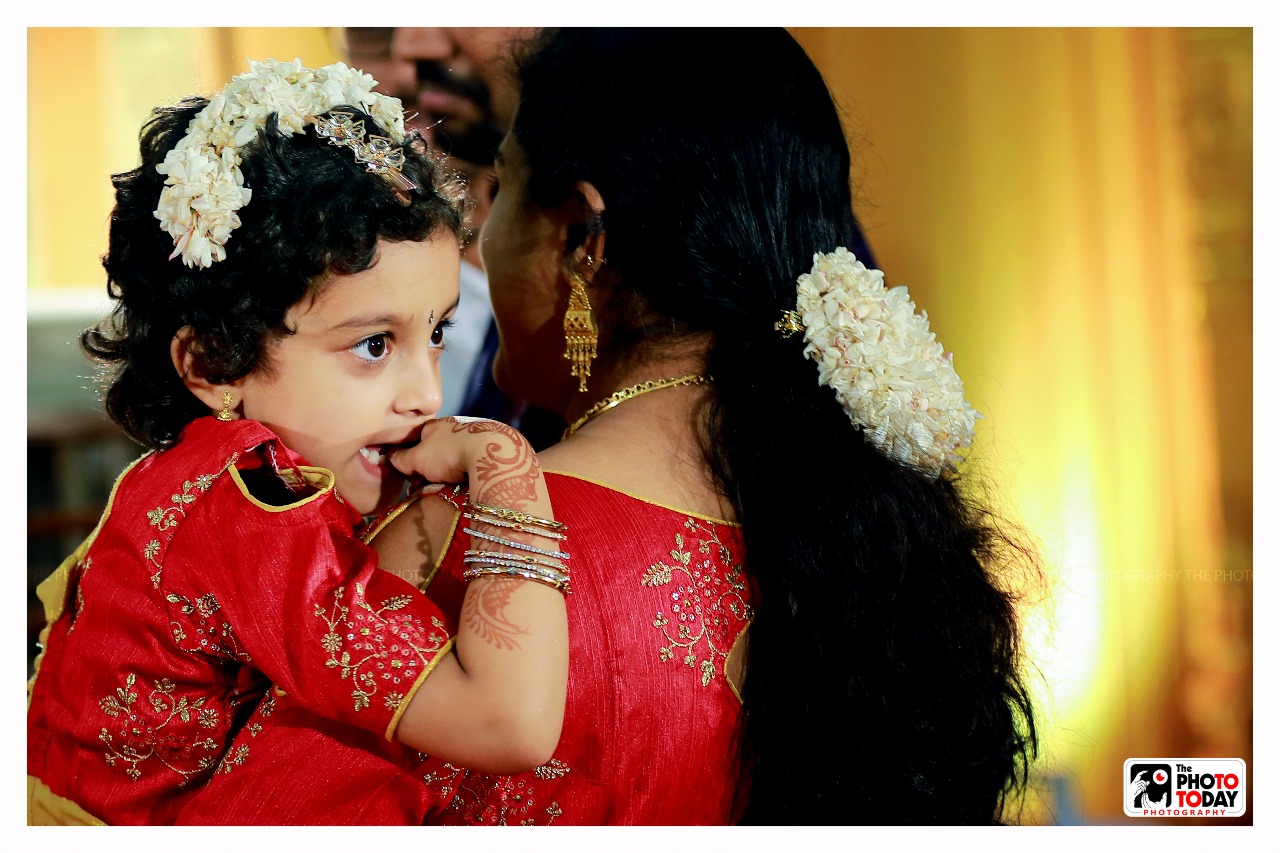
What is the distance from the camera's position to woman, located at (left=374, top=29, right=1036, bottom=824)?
124cm

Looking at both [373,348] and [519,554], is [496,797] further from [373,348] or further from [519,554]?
[373,348]

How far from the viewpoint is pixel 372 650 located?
112 cm

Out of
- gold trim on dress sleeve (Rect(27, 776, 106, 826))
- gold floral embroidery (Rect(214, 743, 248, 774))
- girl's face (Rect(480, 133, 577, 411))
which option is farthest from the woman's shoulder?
gold trim on dress sleeve (Rect(27, 776, 106, 826))

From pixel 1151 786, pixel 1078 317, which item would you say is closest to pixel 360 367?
→ pixel 1151 786

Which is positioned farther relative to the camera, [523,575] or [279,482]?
[279,482]

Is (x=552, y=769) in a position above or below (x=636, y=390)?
below

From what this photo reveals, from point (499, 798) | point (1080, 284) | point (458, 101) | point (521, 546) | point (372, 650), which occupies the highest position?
point (458, 101)

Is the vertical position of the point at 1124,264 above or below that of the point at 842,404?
above

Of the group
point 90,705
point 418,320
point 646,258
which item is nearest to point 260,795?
point 90,705

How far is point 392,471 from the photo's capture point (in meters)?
1.38

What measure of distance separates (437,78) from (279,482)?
61.8 inches

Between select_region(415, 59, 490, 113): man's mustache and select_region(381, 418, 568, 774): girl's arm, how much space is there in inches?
62.2

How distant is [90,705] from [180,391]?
1.27 feet
